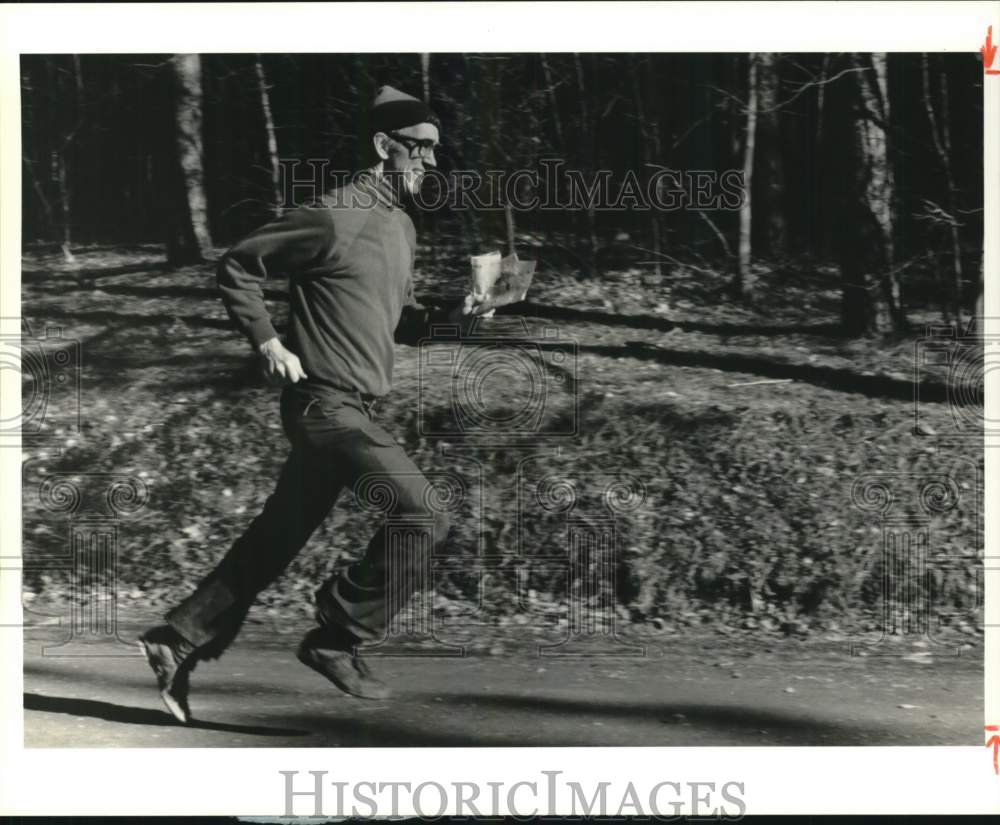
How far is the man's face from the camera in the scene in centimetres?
795

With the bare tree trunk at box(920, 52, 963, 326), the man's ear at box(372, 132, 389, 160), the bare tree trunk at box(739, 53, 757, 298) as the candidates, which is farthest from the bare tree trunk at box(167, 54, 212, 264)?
the bare tree trunk at box(920, 52, 963, 326)

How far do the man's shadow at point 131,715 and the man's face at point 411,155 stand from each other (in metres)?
2.94

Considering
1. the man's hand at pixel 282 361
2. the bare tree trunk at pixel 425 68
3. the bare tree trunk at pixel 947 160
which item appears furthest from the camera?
the bare tree trunk at pixel 947 160

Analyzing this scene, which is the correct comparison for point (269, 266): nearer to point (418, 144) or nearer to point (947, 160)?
point (418, 144)

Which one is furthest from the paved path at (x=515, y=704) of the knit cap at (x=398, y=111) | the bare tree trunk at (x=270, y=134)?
the knit cap at (x=398, y=111)

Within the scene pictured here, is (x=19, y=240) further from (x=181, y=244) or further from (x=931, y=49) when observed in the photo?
(x=931, y=49)

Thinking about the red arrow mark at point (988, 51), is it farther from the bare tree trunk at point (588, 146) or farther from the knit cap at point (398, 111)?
the knit cap at point (398, 111)

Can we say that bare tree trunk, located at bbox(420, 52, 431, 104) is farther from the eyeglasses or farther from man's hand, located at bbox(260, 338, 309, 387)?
man's hand, located at bbox(260, 338, 309, 387)

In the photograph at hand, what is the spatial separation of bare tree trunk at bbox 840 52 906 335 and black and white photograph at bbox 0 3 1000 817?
0.02 meters

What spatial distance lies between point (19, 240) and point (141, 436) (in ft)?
4.05

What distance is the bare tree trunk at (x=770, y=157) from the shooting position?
7.99m

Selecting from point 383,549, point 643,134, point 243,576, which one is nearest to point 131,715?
point 243,576

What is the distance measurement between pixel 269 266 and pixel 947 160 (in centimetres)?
367

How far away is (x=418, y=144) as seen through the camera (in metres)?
7.96
